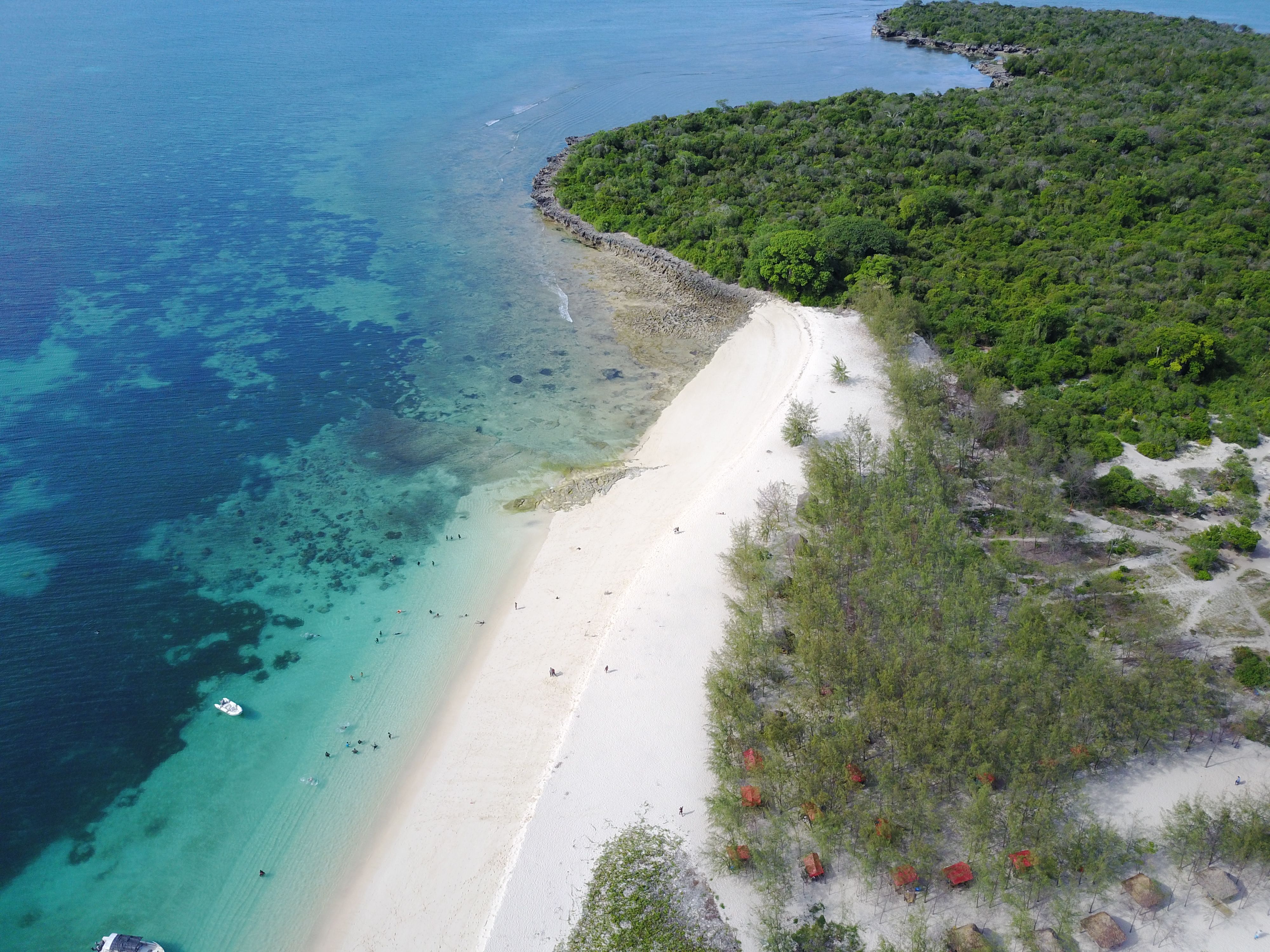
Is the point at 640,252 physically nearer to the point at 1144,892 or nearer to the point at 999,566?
the point at 999,566

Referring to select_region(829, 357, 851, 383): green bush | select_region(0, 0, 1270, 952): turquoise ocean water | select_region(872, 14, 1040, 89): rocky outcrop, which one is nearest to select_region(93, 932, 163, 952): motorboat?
select_region(0, 0, 1270, 952): turquoise ocean water

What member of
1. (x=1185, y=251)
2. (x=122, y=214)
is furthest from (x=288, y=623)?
(x=1185, y=251)

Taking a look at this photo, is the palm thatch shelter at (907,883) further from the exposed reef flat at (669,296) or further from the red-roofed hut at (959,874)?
the exposed reef flat at (669,296)

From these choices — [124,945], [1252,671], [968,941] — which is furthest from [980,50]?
[124,945]

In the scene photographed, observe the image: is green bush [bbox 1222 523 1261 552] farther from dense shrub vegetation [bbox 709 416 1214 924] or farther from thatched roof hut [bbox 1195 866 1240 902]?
thatched roof hut [bbox 1195 866 1240 902]

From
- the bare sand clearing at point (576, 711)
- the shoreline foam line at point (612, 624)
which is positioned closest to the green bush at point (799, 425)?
the bare sand clearing at point (576, 711)
